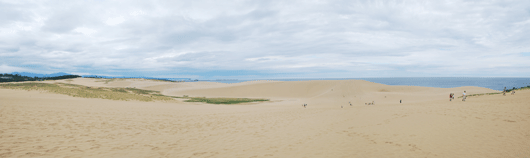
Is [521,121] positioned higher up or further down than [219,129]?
higher up

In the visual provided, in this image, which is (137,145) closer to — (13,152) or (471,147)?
(13,152)

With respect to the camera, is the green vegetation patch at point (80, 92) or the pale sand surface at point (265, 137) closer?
the pale sand surface at point (265, 137)

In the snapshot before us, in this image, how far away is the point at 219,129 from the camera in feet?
35.2

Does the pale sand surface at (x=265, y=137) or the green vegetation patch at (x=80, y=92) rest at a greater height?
the green vegetation patch at (x=80, y=92)

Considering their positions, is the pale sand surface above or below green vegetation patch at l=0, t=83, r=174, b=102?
below

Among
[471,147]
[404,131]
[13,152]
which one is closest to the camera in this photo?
[13,152]

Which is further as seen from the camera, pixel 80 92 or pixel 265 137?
pixel 80 92

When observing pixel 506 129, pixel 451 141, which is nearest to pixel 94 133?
pixel 451 141

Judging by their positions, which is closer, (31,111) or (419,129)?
(419,129)

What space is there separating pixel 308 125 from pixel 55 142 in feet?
32.1

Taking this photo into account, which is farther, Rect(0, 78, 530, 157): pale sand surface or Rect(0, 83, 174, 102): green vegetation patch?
Rect(0, 83, 174, 102): green vegetation patch

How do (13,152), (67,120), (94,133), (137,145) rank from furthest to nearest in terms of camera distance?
(67,120) → (94,133) → (137,145) → (13,152)

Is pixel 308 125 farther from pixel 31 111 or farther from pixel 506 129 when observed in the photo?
pixel 31 111

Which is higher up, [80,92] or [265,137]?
[80,92]
